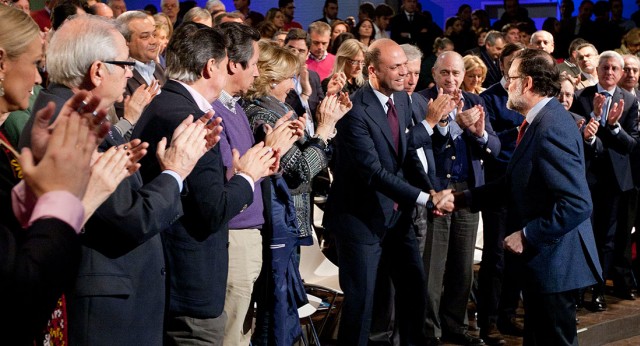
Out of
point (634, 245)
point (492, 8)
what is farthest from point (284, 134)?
point (492, 8)

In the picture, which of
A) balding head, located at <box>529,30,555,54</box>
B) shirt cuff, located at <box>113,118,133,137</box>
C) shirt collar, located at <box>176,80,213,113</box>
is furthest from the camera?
balding head, located at <box>529,30,555,54</box>

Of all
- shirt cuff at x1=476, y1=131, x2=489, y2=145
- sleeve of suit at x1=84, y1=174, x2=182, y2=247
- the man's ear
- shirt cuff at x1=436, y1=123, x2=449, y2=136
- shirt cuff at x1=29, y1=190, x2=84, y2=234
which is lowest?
sleeve of suit at x1=84, y1=174, x2=182, y2=247

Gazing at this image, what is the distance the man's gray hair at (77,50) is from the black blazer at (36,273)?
133cm

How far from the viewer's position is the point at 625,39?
31.3 feet

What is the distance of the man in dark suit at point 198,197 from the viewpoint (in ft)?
11.0

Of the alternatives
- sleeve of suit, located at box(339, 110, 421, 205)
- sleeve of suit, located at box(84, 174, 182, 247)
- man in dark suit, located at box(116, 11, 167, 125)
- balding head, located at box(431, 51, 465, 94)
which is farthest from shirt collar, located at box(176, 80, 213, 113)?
balding head, located at box(431, 51, 465, 94)

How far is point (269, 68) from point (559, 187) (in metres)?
1.65

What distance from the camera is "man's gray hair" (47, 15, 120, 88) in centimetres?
297

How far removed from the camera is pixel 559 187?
4203 millimetres

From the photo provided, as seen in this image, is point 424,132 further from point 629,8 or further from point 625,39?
point 629,8

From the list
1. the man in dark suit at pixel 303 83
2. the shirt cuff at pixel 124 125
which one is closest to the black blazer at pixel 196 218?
the shirt cuff at pixel 124 125

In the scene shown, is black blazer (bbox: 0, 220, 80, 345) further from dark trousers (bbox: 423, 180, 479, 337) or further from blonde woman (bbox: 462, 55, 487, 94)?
blonde woman (bbox: 462, 55, 487, 94)

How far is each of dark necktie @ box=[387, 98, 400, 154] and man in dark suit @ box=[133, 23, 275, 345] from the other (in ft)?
5.86

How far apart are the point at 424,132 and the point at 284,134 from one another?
1.74m
